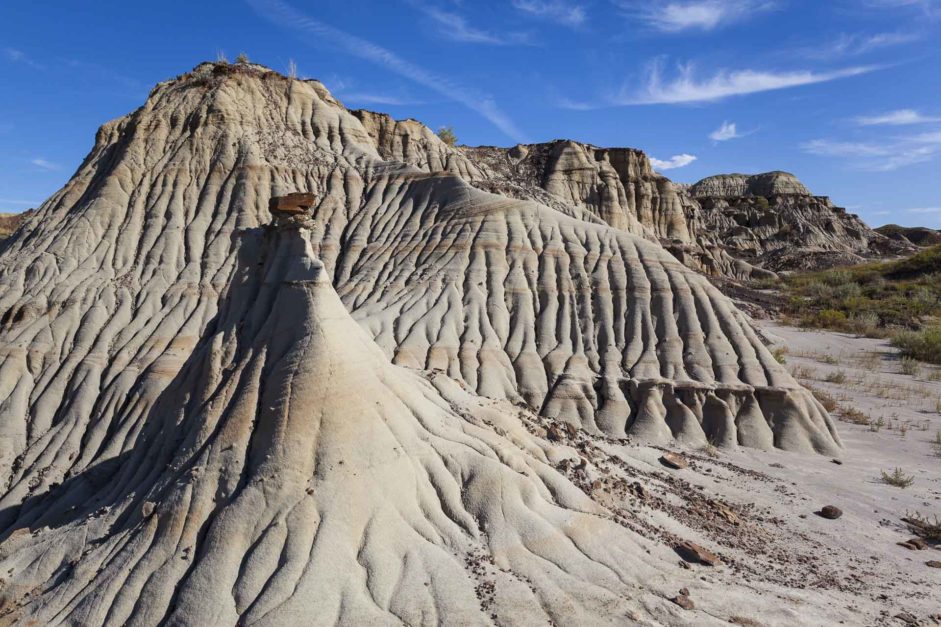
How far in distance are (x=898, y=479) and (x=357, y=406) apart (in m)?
16.1

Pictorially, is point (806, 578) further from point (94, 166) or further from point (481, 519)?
point (94, 166)

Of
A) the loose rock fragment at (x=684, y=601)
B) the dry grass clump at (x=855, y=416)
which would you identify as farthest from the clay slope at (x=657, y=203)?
the loose rock fragment at (x=684, y=601)

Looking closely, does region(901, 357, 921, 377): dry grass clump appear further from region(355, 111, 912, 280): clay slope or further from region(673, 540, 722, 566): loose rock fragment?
region(673, 540, 722, 566): loose rock fragment

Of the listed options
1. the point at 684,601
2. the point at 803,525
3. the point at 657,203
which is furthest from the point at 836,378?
the point at 657,203

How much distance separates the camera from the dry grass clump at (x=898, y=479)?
16156 mm

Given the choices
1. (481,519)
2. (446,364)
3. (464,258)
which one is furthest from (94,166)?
(481,519)

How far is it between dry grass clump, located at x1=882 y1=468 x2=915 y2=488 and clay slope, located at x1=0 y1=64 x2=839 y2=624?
225cm

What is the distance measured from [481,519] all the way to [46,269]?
22894 millimetres

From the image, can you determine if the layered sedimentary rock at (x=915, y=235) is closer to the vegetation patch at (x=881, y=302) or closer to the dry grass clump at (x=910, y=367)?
the vegetation patch at (x=881, y=302)

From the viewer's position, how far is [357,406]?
1013cm

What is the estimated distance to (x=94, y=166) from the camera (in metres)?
28.5

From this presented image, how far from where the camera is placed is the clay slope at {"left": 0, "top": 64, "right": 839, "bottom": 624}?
8.53 metres

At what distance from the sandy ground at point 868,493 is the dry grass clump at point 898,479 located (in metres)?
0.18

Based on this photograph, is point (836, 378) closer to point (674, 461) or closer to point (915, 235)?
point (674, 461)
